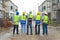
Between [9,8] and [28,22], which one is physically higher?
[9,8]

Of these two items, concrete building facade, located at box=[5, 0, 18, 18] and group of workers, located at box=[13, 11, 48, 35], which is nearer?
group of workers, located at box=[13, 11, 48, 35]

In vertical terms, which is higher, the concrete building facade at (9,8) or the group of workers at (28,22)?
the concrete building facade at (9,8)

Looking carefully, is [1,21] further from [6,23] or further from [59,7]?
[59,7]

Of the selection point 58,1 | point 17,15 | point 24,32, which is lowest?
point 24,32

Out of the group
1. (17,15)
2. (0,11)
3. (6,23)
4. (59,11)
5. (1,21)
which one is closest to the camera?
(17,15)

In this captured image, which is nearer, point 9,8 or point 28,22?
point 28,22

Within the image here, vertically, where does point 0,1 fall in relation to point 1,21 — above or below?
above

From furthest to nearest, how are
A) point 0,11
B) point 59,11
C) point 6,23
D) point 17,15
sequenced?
1. point 59,11
2. point 0,11
3. point 6,23
4. point 17,15

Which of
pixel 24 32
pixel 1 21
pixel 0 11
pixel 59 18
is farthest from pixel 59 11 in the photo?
pixel 24 32

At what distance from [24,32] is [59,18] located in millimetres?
29093

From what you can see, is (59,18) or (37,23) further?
(59,18)

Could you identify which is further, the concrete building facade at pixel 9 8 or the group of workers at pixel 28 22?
the concrete building facade at pixel 9 8

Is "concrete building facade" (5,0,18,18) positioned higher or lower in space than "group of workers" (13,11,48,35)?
higher

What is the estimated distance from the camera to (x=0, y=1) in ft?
169
